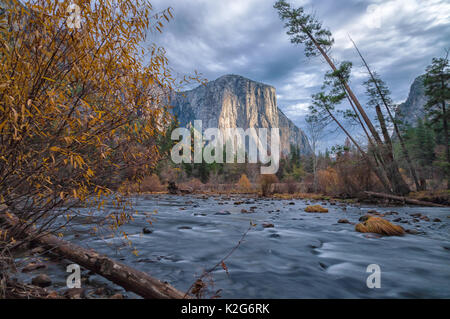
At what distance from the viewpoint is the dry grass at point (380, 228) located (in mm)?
5285

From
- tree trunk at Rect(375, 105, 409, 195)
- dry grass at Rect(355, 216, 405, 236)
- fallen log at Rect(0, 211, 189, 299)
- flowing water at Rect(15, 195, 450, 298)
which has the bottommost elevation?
flowing water at Rect(15, 195, 450, 298)

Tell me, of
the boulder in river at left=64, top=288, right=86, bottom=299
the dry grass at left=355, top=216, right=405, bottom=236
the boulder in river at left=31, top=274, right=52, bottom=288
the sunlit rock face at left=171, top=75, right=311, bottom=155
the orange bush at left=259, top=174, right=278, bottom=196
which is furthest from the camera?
the sunlit rock face at left=171, top=75, right=311, bottom=155

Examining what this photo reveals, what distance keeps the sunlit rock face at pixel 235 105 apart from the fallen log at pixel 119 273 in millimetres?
156545

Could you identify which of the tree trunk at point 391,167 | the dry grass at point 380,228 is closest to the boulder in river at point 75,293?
the dry grass at point 380,228

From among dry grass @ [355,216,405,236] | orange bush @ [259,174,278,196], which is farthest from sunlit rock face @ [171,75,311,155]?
dry grass @ [355,216,405,236]

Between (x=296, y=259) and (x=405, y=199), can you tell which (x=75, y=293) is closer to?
(x=296, y=259)

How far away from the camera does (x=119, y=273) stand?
2.10 meters

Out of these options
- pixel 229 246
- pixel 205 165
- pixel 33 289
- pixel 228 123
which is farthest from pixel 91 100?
pixel 228 123

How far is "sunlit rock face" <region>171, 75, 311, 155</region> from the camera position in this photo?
168625 mm

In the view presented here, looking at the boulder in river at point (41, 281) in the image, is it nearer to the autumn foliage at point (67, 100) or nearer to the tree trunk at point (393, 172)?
the autumn foliage at point (67, 100)

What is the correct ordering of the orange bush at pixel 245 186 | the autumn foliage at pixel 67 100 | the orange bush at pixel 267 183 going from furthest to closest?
1. the orange bush at pixel 245 186
2. the orange bush at pixel 267 183
3. the autumn foliage at pixel 67 100

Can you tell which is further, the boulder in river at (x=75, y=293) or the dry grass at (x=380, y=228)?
the dry grass at (x=380, y=228)

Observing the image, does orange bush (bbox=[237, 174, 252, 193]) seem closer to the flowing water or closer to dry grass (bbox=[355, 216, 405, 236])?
dry grass (bbox=[355, 216, 405, 236])

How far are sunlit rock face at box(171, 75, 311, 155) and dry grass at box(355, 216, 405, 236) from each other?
504 feet
